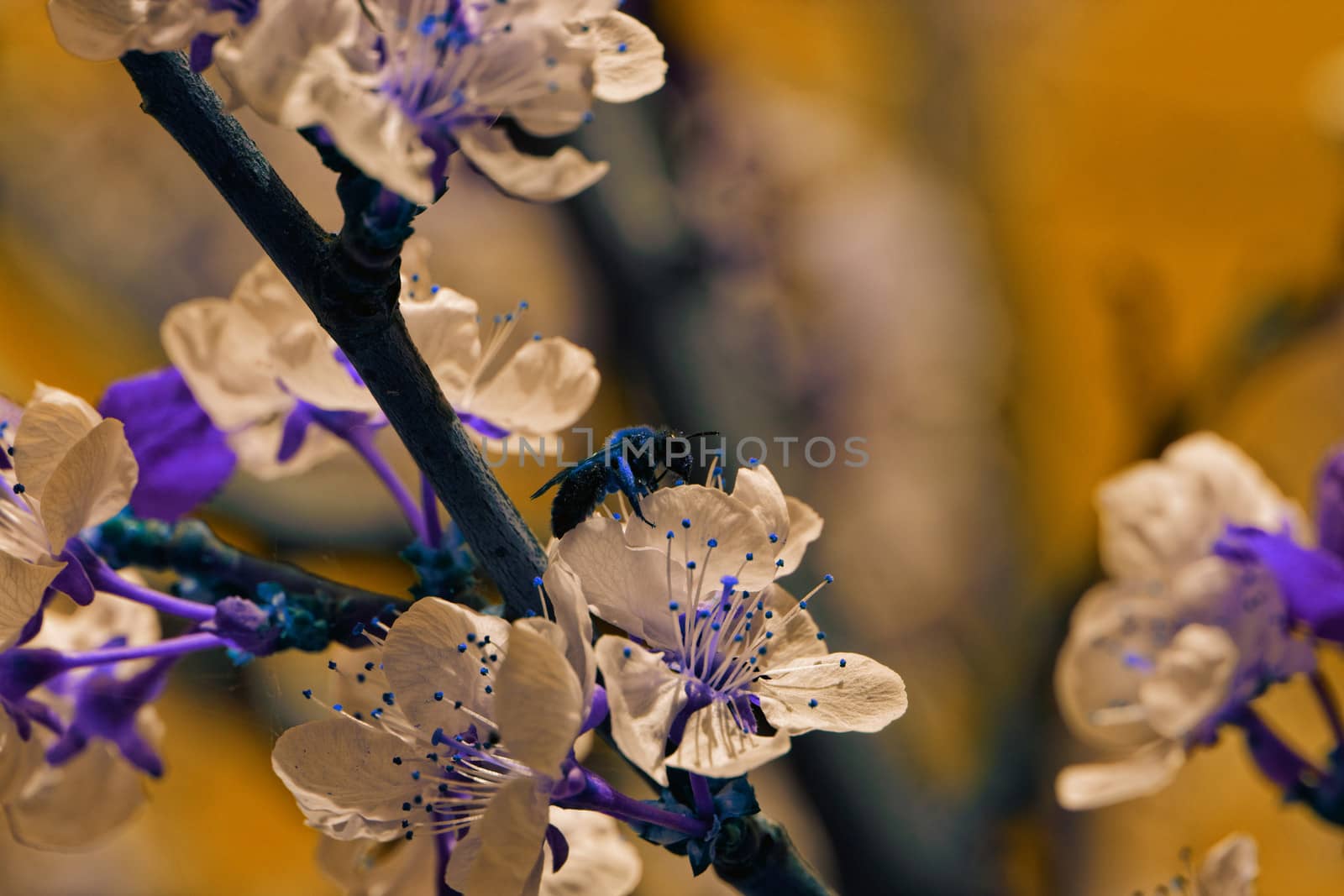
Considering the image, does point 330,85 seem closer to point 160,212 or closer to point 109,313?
point 109,313

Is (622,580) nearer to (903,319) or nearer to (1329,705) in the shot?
(1329,705)

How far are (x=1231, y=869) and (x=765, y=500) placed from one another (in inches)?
10.8

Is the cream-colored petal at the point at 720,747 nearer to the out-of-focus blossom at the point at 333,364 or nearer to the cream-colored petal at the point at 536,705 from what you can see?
the cream-colored petal at the point at 536,705

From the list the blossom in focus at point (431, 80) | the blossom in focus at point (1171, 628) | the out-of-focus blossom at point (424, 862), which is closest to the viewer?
the blossom in focus at point (431, 80)

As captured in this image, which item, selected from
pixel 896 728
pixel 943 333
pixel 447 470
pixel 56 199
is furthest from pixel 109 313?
pixel 943 333

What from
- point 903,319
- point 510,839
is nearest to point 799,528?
point 510,839

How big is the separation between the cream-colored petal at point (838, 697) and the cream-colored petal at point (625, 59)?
0.18 meters

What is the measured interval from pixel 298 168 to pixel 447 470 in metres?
1.02

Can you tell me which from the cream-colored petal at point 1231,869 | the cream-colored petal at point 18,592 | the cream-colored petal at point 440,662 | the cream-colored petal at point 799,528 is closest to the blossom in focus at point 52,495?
the cream-colored petal at point 18,592

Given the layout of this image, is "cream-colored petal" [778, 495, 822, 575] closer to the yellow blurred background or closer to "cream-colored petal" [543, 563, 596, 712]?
"cream-colored petal" [543, 563, 596, 712]

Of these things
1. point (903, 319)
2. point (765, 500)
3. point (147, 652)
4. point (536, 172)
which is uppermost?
point (536, 172)

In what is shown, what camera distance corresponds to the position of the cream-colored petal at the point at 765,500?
356 millimetres

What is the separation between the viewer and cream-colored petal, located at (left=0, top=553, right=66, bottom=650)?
1.15ft

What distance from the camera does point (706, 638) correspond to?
361 mm
